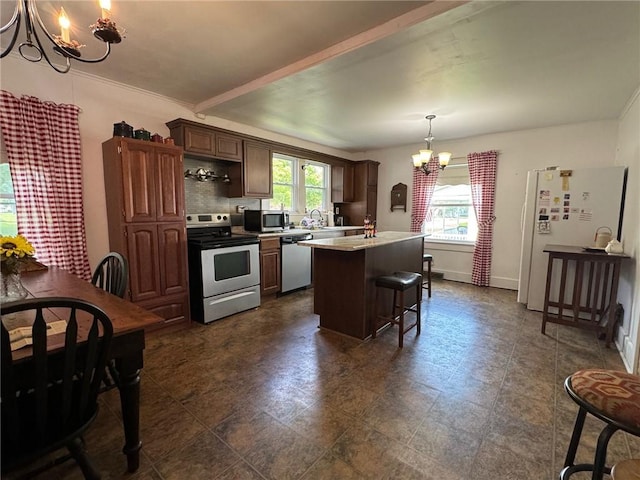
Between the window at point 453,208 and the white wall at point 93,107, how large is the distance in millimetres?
4372

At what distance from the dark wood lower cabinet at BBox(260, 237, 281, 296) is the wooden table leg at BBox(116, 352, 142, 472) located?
8.32 feet

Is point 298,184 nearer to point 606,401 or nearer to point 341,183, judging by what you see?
point 341,183

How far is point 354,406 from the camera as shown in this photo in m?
1.92

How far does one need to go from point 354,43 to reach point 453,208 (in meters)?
3.90

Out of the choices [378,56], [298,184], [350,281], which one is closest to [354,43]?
[378,56]

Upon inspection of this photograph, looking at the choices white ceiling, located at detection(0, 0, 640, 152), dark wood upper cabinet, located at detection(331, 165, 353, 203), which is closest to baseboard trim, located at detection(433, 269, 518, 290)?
dark wood upper cabinet, located at detection(331, 165, 353, 203)

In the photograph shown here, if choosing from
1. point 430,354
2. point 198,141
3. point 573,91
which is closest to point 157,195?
point 198,141

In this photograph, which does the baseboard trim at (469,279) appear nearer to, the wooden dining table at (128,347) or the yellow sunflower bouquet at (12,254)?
the wooden dining table at (128,347)

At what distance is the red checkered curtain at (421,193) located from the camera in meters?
5.31

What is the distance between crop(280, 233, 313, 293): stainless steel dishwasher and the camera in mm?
4227

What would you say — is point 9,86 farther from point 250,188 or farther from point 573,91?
point 573,91

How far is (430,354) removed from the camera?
2.59m

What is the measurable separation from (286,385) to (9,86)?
3.24 meters

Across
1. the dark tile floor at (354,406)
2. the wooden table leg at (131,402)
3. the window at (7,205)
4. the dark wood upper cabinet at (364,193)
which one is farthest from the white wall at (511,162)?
the window at (7,205)
